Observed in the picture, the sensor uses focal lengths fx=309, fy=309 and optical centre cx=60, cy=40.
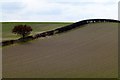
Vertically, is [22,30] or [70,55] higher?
[22,30]

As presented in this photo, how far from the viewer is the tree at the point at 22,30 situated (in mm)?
8484

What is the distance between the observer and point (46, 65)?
235 inches

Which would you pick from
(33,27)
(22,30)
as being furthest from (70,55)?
(33,27)

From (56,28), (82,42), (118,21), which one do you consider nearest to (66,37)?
(82,42)

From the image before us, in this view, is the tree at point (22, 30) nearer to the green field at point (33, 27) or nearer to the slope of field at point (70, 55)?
the green field at point (33, 27)

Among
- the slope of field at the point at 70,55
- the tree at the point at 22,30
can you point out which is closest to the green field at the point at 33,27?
the tree at the point at 22,30

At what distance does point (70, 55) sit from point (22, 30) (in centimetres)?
223

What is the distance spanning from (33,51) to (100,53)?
159cm

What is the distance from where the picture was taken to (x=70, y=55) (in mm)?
6770

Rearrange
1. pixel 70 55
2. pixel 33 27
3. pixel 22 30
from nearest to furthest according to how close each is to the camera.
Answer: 1. pixel 70 55
2. pixel 22 30
3. pixel 33 27

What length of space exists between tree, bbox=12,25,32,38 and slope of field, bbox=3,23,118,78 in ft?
1.71

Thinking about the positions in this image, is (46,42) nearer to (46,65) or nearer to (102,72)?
(46,65)

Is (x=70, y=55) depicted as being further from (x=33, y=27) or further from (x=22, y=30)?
(x=33, y=27)

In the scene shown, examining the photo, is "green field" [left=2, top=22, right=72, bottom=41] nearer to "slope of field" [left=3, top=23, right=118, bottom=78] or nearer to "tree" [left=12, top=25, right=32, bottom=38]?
"tree" [left=12, top=25, right=32, bottom=38]
